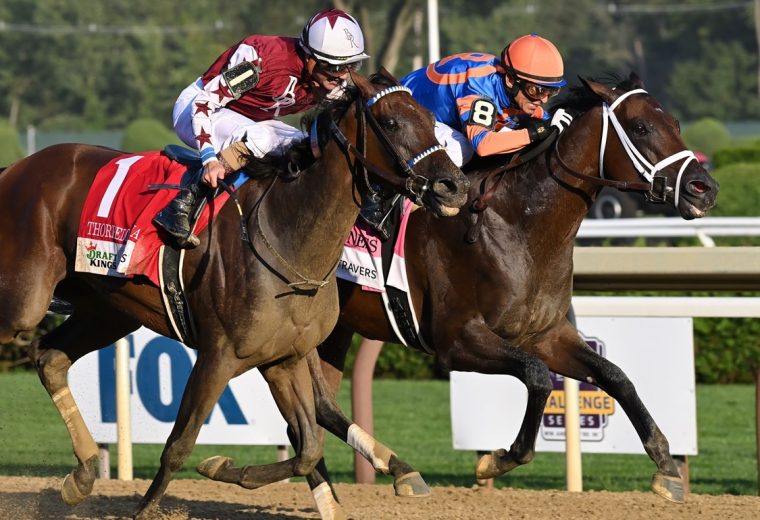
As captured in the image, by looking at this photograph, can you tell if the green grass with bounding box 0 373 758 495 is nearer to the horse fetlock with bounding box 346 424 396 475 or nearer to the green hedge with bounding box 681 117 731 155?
the horse fetlock with bounding box 346 424 396 475

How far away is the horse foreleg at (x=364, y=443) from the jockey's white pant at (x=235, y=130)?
84cm

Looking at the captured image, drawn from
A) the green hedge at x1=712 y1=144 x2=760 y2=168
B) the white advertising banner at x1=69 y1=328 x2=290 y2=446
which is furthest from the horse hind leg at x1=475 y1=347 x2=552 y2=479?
the green hedge at x1=712 y1=144 x2=760 y2=168

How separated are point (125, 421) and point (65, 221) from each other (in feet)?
6.17

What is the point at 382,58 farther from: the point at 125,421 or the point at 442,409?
the point at 125,421

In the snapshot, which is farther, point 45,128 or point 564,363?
point 45,128

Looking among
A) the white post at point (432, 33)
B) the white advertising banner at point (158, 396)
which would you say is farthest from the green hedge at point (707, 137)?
the white advertising banner at point (158, 396)

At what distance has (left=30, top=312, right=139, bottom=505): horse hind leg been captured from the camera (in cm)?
527

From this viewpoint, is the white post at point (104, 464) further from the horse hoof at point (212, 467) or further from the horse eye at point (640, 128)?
the horse eye at point (640, 128)

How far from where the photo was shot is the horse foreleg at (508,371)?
4.89 metres

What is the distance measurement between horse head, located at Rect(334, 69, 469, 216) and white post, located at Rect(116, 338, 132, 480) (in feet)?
8.67

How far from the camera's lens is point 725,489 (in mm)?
7051

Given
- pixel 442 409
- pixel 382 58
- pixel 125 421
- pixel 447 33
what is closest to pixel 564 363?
pixel 125 421

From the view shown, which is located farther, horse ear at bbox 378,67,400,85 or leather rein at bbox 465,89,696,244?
leather rein at bbox 465,89,696,244

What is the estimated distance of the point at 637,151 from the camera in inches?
196
